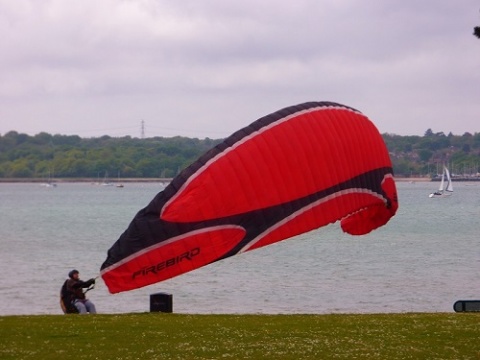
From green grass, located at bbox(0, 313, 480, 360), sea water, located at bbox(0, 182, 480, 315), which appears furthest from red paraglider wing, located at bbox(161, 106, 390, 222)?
sea water, located at bbox(0, 182, 480, 315)

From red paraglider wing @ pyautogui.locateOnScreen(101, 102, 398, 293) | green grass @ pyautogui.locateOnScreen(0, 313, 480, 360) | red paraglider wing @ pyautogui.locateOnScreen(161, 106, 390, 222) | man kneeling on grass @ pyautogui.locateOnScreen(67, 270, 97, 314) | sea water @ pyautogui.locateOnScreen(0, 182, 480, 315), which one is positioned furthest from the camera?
sea water @ pyautogui.locateOnScreen(0, 182, 480, 315)

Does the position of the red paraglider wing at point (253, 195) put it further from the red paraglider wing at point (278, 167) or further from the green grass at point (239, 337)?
the green grass at point (239, 337)

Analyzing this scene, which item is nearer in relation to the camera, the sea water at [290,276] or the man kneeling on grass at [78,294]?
the man kneeling on grass at [78,294]

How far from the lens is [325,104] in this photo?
18609 millimetres

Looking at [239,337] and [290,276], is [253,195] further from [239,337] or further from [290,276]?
[290,276]

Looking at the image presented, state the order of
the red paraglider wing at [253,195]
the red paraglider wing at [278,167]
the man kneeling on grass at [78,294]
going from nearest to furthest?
the red paraglider wing at [253,195], the red paraglider wing at [278,167], the man kneeling on grass at [78,294]

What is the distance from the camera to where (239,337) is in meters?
15.5

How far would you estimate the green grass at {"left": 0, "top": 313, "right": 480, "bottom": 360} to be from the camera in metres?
14.2

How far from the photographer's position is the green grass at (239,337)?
14180 mm

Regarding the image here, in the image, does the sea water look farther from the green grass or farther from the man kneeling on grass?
the green grass

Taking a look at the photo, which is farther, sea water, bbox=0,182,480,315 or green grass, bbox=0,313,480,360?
sea water, bbox=0,182,480,315

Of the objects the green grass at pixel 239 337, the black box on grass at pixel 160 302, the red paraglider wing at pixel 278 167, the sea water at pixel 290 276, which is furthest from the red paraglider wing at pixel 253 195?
the sea water at pixel 290 276

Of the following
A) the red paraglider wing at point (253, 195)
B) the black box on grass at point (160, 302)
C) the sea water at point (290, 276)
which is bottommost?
the sea water at point (290, 276)

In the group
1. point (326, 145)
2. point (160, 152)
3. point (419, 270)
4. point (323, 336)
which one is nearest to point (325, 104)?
point (326, 145)
